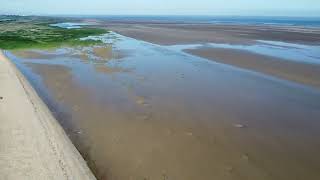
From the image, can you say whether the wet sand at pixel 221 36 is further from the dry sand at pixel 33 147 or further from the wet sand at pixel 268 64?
the dry sand at pixel 33 147

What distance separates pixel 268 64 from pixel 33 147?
1668 cm

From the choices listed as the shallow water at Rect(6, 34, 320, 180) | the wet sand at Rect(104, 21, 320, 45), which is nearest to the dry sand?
the shallow water at Rect(6, 34, 320, 180)

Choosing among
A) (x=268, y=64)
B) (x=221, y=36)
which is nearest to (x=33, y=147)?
(x=268, y=64)

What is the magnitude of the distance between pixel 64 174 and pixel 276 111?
782 centimetres

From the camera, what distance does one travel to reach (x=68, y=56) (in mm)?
25188

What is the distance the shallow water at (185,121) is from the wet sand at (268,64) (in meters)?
1.19

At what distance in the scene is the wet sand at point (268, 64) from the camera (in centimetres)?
1761

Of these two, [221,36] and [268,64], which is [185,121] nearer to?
[268,64]

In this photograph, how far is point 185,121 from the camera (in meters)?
11.0

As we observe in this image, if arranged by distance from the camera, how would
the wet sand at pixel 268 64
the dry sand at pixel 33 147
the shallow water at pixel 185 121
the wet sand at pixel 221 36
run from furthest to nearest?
the wet sand at pixel 221 36 → the wet sand at pixel 268 64 → the shallow water at pixel 185 121 → the dry sand at pixel 33 147

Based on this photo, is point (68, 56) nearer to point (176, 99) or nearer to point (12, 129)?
point (176, 99)

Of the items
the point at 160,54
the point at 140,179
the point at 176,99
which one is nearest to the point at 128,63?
the point at 160,54

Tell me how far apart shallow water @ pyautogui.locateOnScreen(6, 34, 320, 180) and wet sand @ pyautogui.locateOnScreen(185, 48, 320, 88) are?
119 cm

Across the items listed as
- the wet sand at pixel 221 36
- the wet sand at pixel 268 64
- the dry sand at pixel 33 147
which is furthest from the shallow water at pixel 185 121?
the wet sand at pixel 221 36
